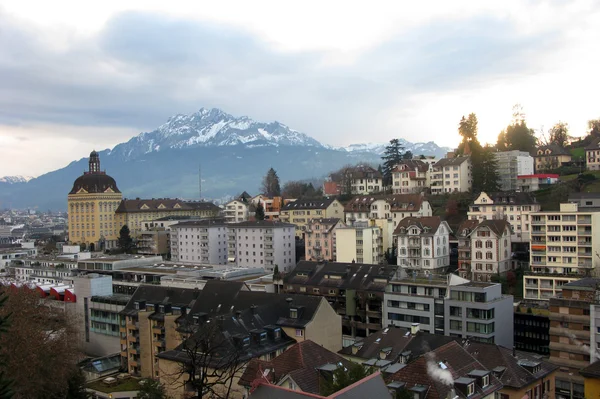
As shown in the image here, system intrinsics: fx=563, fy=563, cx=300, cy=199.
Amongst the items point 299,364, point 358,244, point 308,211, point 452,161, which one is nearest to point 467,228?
point 358,244

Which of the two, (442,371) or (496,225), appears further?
(496,225)

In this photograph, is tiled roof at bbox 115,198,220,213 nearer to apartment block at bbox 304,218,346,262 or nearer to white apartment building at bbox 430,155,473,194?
apartment block at bbox 304,218,346,262

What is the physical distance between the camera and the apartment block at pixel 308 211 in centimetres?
8731

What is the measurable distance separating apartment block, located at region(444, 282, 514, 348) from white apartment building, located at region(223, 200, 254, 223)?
62881 millimetres

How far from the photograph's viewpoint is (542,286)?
5397 cm

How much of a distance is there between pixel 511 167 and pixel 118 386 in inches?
2617

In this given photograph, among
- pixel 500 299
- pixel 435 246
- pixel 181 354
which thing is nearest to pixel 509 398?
pixel 500 299

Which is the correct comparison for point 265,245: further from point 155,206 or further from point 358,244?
point 155,206

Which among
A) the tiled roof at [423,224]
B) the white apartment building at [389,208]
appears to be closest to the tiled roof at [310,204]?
the white apartment building at [389,208]

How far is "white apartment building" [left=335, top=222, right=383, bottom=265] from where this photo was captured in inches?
2721

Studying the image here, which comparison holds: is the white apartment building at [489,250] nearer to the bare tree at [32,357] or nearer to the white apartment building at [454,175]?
the white apartment building at [454,175]

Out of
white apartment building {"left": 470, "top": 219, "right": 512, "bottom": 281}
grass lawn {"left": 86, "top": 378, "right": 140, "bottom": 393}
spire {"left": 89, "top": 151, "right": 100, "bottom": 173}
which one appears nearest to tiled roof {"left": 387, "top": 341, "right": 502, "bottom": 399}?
grass lawn {"left": 86, "top": 378, "right": 140, "bottom": 393}

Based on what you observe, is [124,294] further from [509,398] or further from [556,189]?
[556,189]

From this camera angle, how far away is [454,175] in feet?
282
